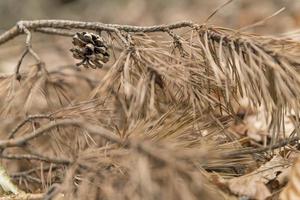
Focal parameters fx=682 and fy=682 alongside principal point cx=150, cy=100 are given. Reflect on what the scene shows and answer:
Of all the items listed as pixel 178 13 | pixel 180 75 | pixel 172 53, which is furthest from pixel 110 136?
pixel 178 13

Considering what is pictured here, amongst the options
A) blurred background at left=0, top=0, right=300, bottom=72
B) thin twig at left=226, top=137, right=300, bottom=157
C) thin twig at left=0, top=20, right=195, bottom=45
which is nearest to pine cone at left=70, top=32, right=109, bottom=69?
thin twig at left=0, top=20, right=195, bottom=45

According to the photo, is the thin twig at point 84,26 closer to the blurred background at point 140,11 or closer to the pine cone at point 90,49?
the pine cone at point 90,49

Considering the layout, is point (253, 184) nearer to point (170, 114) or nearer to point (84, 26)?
point (170, 114)

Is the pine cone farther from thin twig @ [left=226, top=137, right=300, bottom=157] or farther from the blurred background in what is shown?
the blurred background

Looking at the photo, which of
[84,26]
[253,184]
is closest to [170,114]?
[253,184]

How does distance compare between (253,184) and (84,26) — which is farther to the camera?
(84,26)

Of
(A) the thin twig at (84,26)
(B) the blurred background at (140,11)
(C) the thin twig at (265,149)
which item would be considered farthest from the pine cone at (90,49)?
(B) the blurred background at (140,11)

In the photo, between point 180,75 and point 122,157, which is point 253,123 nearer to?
point 180,75
